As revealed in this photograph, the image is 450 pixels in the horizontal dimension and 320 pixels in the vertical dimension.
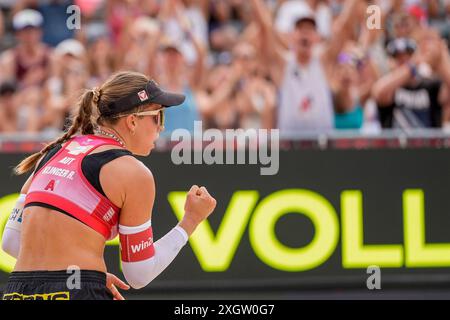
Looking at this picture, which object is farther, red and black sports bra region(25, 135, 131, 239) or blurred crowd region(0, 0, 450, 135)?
blurred crowd region(0, 0, 450, 135)

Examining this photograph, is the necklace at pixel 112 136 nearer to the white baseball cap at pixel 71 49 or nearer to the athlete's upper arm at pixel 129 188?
the athlete's upper arm at pixel 129 188

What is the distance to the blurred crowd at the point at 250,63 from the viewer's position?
9.23 metres

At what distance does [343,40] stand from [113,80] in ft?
17.5

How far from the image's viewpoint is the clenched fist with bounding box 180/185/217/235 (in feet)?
15.2

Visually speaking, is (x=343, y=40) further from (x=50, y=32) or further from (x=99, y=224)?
(x=99, y=224)

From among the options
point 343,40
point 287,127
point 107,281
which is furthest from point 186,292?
point 107,281

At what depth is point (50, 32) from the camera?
37.3 feet

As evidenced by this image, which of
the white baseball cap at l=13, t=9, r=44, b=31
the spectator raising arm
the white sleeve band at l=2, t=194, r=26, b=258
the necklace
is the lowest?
the white sleeve band at l=2, t=194, r=26, b=258

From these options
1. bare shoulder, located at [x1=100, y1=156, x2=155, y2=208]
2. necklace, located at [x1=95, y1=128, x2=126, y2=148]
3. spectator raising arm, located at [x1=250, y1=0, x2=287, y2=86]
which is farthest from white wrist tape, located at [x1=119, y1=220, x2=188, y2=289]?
spectator raising arm, located at [x1=250, y1=0, x2=287, y2=86]

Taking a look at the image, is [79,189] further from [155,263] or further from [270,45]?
[270,45]

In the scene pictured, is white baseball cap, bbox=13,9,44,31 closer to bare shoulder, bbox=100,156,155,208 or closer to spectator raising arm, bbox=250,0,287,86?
spectator raising arm, bbox=250,0,287,86

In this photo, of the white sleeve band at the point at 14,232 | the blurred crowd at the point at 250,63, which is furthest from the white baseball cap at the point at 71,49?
the white sleeve band at the point at 14,232

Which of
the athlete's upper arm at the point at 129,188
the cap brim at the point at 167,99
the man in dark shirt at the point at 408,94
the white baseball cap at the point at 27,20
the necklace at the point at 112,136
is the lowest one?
the athlete's upper arm at the point at 129,188
